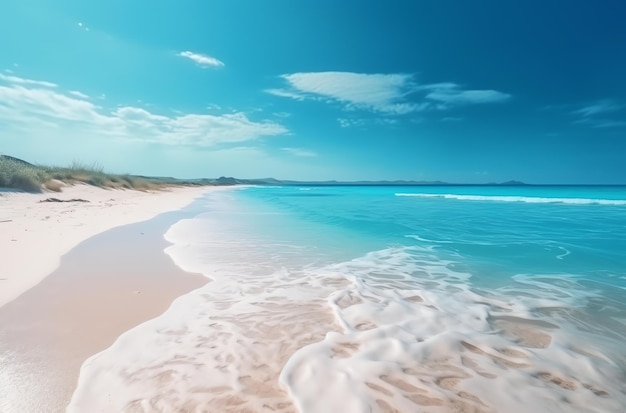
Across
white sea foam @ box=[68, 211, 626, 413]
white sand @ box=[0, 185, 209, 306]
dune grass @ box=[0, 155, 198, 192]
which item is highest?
dune grass @ box=[0, 155, 198, 192]

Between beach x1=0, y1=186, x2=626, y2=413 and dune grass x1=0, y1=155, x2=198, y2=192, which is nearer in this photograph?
beach x1=0, y1=186, x2=626, y2=413

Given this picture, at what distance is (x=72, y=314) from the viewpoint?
354cm

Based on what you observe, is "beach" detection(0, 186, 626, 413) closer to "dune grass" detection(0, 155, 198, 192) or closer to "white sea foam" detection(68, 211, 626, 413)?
"white sea foam" detection(68, 211, 626, 413)

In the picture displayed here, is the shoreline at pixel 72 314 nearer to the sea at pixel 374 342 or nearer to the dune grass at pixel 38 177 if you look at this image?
the sea at pixel 374 342

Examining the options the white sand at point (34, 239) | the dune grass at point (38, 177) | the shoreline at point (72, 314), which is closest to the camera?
the shoreline at point (72, 314)

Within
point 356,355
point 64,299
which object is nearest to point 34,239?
point 64,299

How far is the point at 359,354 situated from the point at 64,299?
12.6ft

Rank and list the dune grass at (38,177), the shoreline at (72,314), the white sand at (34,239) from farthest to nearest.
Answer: the dune grass at (38,177) → the white sand at (34,239) → the shoreline at (72,314)

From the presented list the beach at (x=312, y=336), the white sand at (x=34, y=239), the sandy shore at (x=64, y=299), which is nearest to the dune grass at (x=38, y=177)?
the white sand at (x=34, y=239)

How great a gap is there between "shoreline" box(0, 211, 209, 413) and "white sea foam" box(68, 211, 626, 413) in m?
0.19

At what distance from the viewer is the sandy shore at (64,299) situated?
93.5 inches

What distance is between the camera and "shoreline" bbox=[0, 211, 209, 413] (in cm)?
230

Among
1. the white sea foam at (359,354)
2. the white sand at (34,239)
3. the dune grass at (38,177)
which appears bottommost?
the white sea foam at (359,354)

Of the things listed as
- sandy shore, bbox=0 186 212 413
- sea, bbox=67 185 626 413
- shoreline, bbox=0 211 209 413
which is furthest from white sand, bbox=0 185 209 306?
sea, bbox=67 185 626 413
